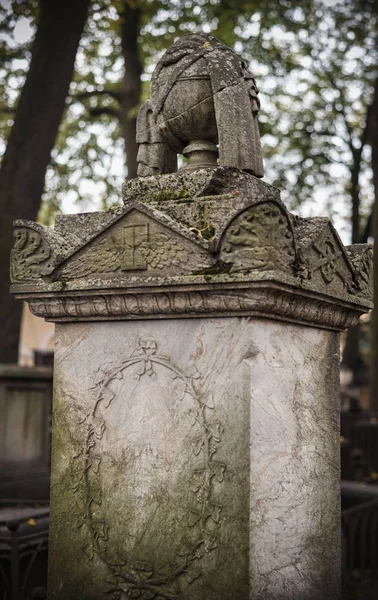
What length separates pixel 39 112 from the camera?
448 inches

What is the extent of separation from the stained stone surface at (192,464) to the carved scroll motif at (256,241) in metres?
0.27

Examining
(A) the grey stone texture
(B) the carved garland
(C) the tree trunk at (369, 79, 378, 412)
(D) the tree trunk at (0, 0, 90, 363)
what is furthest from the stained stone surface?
(C) the tree trunk at (369, 79, 378, 412)

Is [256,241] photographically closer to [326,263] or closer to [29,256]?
[326,263]

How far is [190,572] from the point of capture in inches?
134

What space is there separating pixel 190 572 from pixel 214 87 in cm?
216

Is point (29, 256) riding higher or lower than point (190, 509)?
higher

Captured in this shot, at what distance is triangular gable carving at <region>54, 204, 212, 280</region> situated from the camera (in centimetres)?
345

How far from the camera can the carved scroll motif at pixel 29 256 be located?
12.5 feet

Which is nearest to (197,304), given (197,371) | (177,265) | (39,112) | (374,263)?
(177,265)

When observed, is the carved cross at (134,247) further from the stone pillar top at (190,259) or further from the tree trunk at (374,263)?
the tree trunk at (374,263)

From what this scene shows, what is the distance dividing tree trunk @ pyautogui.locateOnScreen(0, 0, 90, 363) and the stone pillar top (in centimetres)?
741

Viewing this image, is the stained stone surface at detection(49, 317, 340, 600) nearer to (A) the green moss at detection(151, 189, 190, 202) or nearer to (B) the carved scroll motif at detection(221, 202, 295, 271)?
(B) the carved scroll motif at detection(221, 202, 295, 271)

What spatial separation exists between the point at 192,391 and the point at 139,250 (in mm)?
632

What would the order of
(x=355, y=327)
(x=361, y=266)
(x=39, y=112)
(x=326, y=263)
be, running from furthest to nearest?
(x=355, y=327), (x=39, y=112), (x=361, y=266), (x=326, y=263)
